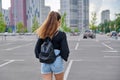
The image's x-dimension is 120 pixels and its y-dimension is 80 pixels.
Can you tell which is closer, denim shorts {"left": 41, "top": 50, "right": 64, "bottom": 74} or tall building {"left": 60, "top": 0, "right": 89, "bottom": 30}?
denim shorts {"left": 41, "top": 50, "right": 64, "bottom": 74}

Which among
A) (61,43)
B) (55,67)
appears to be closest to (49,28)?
(61,43)

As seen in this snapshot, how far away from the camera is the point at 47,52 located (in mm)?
4551

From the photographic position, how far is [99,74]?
1044 cm

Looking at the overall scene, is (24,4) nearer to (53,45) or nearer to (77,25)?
(77,25)

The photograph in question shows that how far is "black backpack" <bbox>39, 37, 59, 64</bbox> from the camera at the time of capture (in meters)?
4.54

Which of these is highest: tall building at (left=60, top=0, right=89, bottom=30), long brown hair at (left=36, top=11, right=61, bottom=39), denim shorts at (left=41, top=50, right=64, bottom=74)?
tall building at (left=60, top=0, right=89, bottom=30)

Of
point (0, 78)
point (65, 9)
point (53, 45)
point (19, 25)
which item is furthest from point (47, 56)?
point (65, 9)

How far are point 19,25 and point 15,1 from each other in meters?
22.7

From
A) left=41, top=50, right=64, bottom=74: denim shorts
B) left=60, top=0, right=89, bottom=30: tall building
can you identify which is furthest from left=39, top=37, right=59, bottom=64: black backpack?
left=60, top=0, right=89, bottom=30: tall building

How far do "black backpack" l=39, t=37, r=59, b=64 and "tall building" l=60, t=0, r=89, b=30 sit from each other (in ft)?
589

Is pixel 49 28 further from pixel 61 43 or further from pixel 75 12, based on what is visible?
pixel 75 12

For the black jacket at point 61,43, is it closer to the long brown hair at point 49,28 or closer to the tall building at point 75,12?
the long brown hair at point 49,28

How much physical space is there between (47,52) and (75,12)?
7296 inches

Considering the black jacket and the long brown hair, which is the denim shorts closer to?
the black jacket
